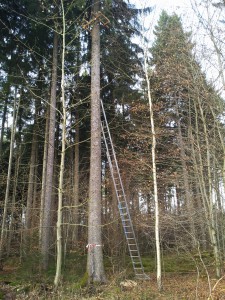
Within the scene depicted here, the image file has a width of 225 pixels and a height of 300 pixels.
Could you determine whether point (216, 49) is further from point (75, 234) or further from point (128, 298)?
point (75, 234)

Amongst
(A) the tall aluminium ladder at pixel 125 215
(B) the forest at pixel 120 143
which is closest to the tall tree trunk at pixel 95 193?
(B) the forest at pixel 120 143

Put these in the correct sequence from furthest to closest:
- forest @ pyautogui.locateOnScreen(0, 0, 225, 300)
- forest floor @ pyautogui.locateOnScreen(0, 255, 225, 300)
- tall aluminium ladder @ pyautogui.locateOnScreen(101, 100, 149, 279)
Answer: tall aluminium ladder @ pyautogui.locateOnScreen(101, 100, 149, 279)
forest @ pyautogui.locateOnScreen(0, 0, 225, 300)
forest floor @ pyautogui.locateOnScreen(0, 255, 225, 300)

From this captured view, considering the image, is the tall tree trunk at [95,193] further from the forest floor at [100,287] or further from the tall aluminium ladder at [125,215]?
the tall aluminium ladder at [125,215]

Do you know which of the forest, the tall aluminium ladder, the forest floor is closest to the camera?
the forest floor

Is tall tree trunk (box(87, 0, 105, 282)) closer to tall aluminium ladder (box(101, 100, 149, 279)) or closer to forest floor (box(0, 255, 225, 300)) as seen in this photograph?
forest floor (box(0, 255, 225, 300))

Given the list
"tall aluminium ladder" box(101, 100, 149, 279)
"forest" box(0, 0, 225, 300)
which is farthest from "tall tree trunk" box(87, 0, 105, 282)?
"tall aluminium ladder" box(101, 100, 149, 279)

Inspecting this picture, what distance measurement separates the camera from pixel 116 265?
9523 mm

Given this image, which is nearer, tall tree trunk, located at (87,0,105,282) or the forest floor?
the forest floor

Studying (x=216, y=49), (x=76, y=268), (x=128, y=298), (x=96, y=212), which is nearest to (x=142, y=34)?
(x=216, y=49)

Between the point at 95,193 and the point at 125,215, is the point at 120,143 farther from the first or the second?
the point at 95,193

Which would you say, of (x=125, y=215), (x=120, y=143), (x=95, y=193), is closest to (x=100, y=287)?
(x=95, y=193)

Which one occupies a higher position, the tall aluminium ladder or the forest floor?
the tall aluminium ladder

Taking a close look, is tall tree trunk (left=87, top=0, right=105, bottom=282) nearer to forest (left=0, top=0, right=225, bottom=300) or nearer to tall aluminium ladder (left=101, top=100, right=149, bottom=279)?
forest (left=0, top=0, right=225, bottom=300)

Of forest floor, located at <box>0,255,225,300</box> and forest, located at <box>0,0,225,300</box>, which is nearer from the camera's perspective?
forest floor, located at <box>0,255,225,300</box>
